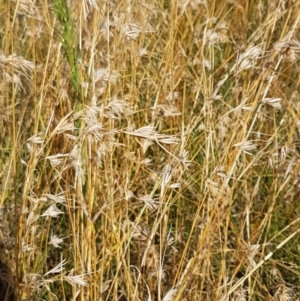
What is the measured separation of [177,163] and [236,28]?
1.05 m

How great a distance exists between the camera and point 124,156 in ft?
5.53

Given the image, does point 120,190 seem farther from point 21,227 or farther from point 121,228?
point 21,227


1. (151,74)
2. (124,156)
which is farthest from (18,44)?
(124,156)

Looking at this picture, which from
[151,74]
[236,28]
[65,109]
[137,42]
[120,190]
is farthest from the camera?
[236,28]

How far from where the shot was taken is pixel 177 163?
147 cm

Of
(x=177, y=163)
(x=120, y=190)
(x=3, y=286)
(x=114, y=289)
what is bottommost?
(x=3, y=286)

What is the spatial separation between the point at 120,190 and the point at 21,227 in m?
0.24

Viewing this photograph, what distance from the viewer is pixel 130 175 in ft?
6.01

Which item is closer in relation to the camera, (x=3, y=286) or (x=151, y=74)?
(x=3, y=286)

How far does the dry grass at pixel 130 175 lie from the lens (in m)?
1.53

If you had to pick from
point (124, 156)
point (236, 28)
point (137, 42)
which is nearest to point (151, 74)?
Answer: point (137, 42)

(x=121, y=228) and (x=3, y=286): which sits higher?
(x=121, y=228)

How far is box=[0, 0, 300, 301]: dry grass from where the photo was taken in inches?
60.1

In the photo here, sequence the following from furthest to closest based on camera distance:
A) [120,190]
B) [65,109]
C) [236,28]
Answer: [236,28], [65,109], [120,190]
